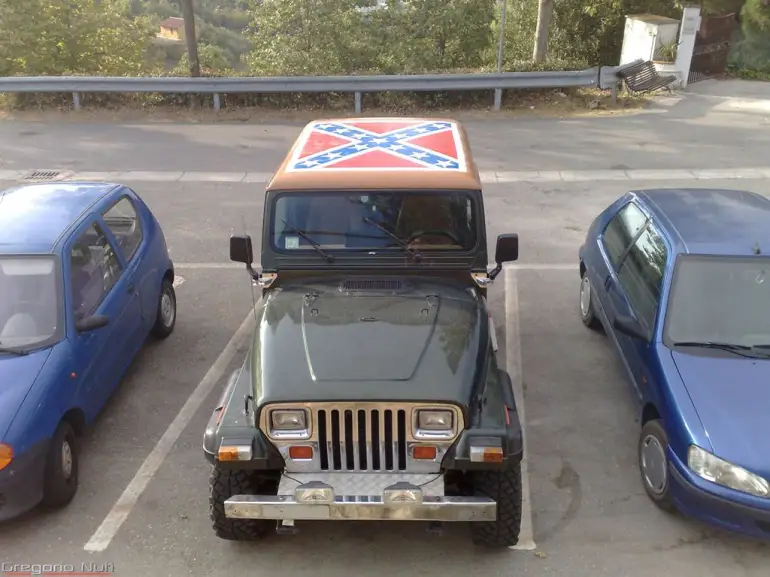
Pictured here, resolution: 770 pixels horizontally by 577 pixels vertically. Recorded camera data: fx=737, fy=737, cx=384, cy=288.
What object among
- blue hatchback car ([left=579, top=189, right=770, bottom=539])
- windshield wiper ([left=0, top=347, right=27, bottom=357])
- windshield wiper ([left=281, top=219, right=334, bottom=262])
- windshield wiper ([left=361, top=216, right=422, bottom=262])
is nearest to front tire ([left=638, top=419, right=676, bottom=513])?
blue hatchback car ([left=579, top=189, right=770, bottom=539])

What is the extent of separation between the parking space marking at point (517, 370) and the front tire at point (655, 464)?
0.82m

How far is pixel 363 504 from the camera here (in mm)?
4062

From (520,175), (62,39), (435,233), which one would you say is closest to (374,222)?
(435,233)

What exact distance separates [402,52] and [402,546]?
1925cm

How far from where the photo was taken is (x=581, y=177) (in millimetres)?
12047

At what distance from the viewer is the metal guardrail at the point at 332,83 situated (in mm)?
15148

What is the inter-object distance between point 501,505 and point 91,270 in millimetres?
3805

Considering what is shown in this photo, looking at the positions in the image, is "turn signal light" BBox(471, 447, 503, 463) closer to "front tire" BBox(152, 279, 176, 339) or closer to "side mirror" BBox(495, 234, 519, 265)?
"side mirror" BBox(495, 234, 519, 265)

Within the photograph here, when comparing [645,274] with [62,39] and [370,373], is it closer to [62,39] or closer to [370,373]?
[370,373]

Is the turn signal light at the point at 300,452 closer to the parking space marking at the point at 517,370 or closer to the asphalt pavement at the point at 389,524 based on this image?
the asphalt pavement at the point at 389,524

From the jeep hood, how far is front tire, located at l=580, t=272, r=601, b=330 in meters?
2.50

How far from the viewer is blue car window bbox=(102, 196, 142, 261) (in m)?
6.64

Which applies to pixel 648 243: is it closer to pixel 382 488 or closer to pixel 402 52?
pixel 382 488

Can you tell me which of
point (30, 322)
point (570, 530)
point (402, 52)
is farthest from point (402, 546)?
point (402, 52)
